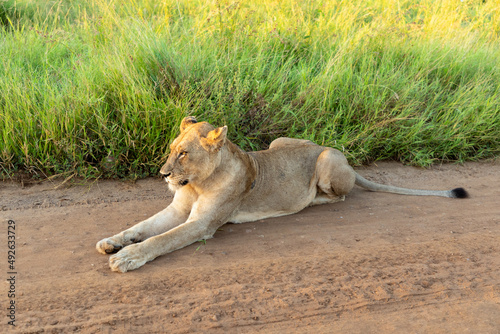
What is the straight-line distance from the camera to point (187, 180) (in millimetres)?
3754

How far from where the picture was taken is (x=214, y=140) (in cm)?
370

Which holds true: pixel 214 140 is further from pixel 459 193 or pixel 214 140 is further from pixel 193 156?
pixel 459 193

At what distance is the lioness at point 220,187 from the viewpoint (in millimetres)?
3588

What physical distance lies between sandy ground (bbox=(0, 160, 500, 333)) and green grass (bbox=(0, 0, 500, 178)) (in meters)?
0.51

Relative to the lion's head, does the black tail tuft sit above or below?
below

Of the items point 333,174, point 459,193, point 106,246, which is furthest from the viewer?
point 459,193

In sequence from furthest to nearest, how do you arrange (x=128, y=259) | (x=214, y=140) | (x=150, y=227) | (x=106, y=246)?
(x=150, y=227) → (x=214, y=140) → (x=106, y=246) → (x=128, y=259)

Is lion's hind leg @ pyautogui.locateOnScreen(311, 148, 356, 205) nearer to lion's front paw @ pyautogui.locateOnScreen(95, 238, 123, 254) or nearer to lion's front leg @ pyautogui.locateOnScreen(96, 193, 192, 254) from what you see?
lion's front leg @ pyautogui.locateOnScreen(96, 193, 192, 254)

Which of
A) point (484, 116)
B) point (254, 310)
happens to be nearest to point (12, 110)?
point (254, 310)

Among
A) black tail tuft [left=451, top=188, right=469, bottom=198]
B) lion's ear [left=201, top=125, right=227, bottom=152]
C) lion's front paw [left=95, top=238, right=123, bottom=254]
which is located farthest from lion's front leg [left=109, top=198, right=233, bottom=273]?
black tail tuft [left=451, top=188, right=469, bottom=198]

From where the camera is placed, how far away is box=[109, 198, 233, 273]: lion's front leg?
129 inches

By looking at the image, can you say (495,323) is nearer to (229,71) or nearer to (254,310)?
(254,310)

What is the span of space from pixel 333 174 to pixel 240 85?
145cm

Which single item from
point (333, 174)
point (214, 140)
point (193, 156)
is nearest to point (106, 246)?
point (193, 156)
